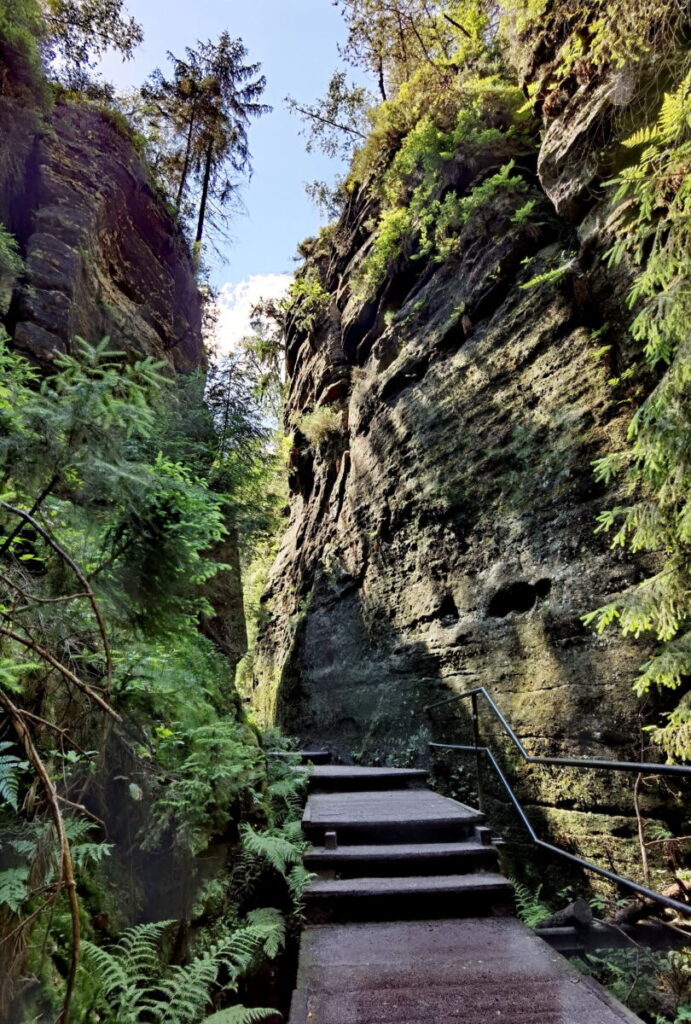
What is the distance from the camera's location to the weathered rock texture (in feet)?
14.8

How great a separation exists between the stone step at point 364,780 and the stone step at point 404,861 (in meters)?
2.03

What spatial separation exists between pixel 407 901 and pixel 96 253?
9010mm

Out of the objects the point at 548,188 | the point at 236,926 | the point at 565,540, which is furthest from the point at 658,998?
the point at 548,188

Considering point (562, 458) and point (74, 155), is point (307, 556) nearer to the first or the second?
point (562, 458)

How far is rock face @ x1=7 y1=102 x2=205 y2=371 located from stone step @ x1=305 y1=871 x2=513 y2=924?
5.65 metres

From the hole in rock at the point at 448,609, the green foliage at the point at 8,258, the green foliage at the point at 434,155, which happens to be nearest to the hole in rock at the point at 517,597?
the hole in rock at the point at 448,609

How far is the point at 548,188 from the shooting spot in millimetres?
5898

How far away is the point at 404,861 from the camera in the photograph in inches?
142

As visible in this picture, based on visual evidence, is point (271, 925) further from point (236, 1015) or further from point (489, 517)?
point (489, 517)

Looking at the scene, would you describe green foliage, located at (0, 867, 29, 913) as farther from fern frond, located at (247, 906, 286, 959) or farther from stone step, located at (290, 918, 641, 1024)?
fern frond, located at (247, 906, 286, 959)

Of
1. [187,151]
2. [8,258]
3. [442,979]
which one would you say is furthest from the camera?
[187,151]

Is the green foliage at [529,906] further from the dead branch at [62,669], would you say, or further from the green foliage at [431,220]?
the green foliage at [431,220]

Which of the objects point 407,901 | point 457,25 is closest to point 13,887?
point 407,901

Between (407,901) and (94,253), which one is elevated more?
(94,253)
